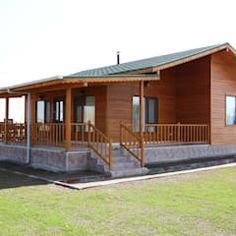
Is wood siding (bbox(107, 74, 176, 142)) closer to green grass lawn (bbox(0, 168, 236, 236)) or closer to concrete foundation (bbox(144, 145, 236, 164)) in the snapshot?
concrete foundation (bbox(144, 145, 236, 164))

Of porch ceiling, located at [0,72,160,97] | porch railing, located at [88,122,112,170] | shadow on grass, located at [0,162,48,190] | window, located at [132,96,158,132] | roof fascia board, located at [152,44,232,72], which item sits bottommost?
shadow on grass, located at [0,162,48,190]

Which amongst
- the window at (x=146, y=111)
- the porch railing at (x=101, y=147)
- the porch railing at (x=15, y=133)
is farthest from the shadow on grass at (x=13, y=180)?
the window at (x=146, y=111)

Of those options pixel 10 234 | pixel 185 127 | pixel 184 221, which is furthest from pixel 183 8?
pixel 10 234

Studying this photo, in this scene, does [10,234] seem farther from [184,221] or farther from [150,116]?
[150,116]

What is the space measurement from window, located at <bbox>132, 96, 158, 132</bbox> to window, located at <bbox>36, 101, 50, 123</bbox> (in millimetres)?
4395

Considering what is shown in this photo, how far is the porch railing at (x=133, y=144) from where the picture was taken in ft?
39.2

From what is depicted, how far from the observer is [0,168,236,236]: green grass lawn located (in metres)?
5.23

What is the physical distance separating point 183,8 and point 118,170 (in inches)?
282

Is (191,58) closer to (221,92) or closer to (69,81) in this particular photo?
(221,92)

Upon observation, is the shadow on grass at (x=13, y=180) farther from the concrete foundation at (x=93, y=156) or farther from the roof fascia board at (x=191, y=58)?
the roof fascia board at (x=191, y=58)

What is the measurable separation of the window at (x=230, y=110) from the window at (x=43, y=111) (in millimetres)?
8359

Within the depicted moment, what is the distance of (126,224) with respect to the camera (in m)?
5.50

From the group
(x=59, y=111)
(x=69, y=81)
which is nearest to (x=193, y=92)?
(x=59, y=111)

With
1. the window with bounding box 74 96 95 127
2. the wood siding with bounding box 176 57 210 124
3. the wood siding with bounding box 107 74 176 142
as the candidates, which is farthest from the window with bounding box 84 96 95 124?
the wood siding with bounding box 176 57 210 124
